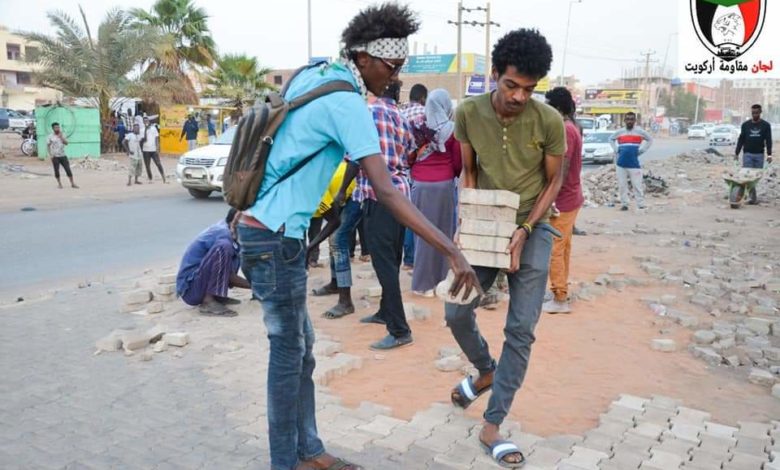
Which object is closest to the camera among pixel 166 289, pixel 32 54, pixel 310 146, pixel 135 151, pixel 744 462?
pixel 310 146

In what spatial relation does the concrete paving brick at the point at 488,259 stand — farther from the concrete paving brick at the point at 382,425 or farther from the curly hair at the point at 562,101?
the curly hair at the point at 562,101

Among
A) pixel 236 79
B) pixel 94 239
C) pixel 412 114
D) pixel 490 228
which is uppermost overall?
pixel 236 79

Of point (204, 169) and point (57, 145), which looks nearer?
point (204, 169)

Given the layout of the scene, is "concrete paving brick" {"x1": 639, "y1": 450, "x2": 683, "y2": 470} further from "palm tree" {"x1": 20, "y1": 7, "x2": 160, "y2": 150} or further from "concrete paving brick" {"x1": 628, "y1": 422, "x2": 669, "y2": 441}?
"palm tree" {"x1": 20, "y1": 7, "x2": 160, "y2": 150}

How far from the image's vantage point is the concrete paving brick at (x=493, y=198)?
314cm

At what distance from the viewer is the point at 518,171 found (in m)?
3.26

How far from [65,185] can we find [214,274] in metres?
13.1

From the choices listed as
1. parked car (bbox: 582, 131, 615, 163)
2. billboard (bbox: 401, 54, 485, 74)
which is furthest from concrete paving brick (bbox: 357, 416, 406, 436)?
billboard (bbox: 401, 54, 485, 74)

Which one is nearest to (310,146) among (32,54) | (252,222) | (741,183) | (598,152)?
(252,222)

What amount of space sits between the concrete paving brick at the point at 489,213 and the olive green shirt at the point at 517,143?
0.13 m

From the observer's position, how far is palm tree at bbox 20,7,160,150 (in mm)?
23359

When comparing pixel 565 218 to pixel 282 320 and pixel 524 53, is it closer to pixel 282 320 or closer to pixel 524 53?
pixel 524 53

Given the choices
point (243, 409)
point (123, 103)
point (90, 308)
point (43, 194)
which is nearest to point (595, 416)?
point (243, 409)

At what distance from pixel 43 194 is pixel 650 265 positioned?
41.5ft
